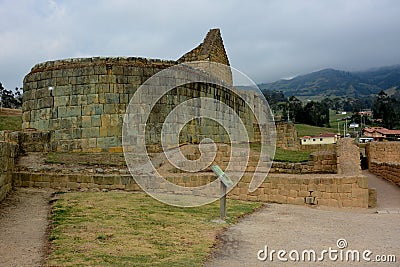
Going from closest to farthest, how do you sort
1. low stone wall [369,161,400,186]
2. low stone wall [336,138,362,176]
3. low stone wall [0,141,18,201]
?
low stone wall [0,141,18,201] < low stone wall [336,138,362,176] < low stone wall [369,161,400,186]

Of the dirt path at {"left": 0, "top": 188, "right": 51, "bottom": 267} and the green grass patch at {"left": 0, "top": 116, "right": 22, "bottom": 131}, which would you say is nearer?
the dirt path at {"left": 0, "top": 188, "right": 51, "bottom": 267}

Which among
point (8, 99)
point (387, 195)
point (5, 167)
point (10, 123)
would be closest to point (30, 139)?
point (5, 167)

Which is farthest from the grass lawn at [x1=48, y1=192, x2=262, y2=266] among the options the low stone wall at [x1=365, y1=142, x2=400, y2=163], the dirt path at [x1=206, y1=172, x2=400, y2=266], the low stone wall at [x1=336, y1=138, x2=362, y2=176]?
the low stone wall at [x1=365, y1=142, x2=400, y2=163]

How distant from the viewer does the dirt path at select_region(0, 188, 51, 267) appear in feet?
17.8

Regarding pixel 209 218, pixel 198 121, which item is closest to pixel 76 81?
pixel 198 121

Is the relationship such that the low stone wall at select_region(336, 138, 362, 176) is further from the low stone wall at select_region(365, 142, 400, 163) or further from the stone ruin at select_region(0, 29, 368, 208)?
the low stone wall at select_region(365, 142, 400, 163)

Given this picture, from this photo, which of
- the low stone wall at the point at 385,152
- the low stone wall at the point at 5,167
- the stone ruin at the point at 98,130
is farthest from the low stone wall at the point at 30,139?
the low stone wall at the point at 385,152

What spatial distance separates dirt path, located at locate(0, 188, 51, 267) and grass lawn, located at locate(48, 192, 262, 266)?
0.72 feet

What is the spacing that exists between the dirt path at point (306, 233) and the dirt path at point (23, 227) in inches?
93.5

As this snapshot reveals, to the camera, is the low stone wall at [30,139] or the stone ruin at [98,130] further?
the low stone wall at [30,139]

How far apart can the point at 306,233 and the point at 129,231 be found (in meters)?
3.21

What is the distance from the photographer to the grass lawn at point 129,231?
5.47 meters

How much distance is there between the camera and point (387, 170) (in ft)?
58.1

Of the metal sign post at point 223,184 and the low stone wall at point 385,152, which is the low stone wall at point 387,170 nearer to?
the low stone wall at point 385,152
